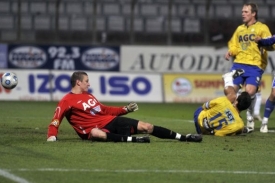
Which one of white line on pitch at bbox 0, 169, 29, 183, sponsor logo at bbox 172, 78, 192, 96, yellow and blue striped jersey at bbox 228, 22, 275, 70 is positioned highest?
yellow and blue striped jersey at bbox 228, 22, 275, 70

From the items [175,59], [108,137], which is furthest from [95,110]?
[175,59]

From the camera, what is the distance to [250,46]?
13969mm

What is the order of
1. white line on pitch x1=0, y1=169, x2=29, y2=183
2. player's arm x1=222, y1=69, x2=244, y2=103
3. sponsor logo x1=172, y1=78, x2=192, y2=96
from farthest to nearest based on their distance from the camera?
sponsor logo x1=172, y1=78, x2=192, y2=96, player's arm x1=222, y1=69, x2=244, y2=103, white line on pitch x1=0, y1=169, x2=29, y2=183

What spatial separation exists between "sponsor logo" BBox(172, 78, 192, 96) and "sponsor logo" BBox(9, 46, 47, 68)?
4702mm

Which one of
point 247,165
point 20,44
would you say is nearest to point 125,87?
point 20,44

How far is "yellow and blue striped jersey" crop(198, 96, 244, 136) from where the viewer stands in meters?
12.2

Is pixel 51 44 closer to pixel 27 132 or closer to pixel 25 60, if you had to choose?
pixel 25 60

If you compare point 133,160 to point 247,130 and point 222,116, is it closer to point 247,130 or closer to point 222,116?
point 222,116

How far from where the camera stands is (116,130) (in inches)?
430

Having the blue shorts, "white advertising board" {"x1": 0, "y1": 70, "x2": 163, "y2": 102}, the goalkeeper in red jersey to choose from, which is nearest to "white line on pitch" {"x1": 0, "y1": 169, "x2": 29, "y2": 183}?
the goalkeeper in red jersey

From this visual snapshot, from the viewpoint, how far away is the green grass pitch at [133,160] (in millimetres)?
7750

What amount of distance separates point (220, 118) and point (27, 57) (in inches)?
629

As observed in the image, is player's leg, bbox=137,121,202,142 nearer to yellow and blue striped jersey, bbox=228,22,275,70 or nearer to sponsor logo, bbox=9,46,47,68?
yellow and blue striped jersey, bbox=228,22,275,70

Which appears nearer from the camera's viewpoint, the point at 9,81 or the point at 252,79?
the point at 9,81
